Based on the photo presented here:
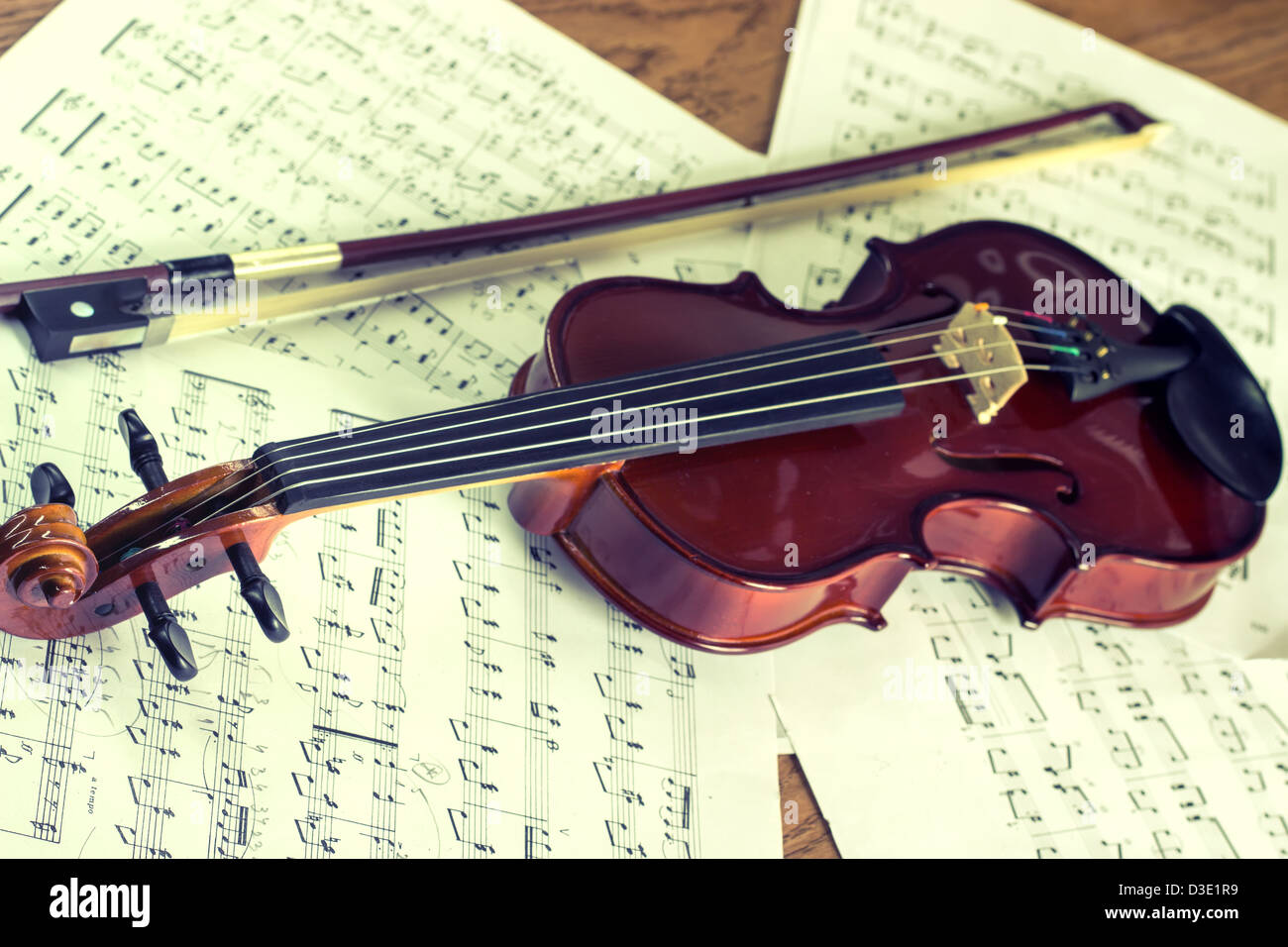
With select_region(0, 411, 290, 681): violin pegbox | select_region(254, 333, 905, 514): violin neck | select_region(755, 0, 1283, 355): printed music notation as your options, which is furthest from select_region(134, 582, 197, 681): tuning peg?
select_region(755, 0, 1283, 355): printed music notation

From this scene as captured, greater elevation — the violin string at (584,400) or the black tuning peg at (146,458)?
the violin string at (584,400)

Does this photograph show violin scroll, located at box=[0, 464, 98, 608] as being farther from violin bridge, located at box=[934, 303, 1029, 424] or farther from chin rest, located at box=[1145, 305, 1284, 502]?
chin rest, located at box=[1145, 305, 1284, 502]

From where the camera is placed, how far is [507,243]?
5.40 ft

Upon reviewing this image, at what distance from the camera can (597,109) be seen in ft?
6.07

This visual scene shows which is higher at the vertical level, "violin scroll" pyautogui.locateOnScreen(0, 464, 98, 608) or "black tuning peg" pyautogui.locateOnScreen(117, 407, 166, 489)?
"black tuning peg" pyautogui.locateOnScreen(117, 407, 166, 489)

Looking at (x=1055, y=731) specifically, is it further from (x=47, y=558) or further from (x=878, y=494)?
(x=47, y=558)

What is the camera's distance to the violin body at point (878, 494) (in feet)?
4.27

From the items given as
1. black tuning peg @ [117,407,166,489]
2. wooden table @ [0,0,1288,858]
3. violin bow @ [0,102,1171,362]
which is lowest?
black tuning peg @ [117,407,166,489]

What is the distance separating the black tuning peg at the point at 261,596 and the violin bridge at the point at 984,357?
33.8 inches

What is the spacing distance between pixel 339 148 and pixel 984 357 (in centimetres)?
91

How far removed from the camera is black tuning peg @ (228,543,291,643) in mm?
1028

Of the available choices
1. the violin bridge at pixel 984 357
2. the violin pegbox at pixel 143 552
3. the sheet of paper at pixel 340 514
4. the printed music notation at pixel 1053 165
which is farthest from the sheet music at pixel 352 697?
the printed music notation at pixel 1053 165

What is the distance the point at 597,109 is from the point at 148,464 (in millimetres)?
996

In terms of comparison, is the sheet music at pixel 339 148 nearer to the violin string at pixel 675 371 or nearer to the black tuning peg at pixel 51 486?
the violin string at pixel 675 371
